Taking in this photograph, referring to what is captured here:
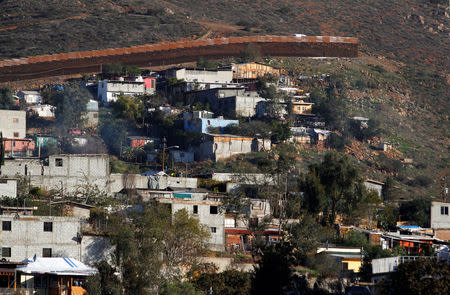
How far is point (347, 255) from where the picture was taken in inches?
1802

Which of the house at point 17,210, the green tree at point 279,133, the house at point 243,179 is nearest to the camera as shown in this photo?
the house at point 17,210

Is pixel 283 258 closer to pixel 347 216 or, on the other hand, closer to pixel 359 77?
pixel 347 216

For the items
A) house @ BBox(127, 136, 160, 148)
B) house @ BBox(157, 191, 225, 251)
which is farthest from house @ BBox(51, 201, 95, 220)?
house @ BBox(127, 136, 160, 148)

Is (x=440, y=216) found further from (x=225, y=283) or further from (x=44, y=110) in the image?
(x=44, y=110)

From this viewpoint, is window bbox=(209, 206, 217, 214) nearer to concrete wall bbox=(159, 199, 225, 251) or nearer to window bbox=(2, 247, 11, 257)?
concrete wall bbox=(159, 199, 225, 251)

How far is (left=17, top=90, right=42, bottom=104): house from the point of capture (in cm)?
8612

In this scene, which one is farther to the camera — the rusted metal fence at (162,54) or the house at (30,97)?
the rusted metal fence at (162,54)

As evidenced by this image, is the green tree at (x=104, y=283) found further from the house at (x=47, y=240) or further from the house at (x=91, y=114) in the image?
the house at (x=91, y=114)

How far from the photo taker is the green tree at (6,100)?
82812 millimetres

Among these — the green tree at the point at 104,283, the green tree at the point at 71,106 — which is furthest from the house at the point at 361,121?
the green tree at the point at 104,283

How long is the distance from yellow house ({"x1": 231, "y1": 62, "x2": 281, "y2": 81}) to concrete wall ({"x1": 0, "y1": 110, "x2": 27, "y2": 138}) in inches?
827

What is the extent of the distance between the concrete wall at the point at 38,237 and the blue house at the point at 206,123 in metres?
34.1

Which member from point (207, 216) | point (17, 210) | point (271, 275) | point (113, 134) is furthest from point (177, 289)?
point (113, 134)

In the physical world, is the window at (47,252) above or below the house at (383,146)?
above
